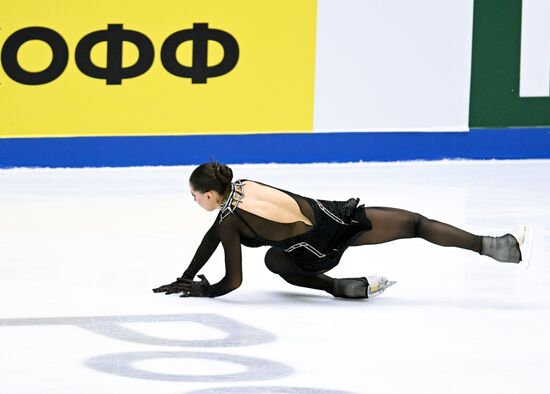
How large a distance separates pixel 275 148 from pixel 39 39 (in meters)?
2.07

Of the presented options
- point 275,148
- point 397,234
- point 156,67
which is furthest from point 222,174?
point 275,148

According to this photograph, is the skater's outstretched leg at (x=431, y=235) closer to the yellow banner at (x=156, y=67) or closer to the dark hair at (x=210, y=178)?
the dark hair at (x=210, y=178)

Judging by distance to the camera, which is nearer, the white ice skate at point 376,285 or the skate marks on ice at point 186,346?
the skate marks on ice at point 186,346

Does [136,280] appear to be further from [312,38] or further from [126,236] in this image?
[312,38]

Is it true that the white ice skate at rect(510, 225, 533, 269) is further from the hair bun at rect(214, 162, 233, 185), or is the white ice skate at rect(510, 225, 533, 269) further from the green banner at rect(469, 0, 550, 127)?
the green banner at rect(469, 0, 550, 127)

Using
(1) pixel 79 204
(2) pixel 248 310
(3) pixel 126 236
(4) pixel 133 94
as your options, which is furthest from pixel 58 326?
(4) pixel 133 94

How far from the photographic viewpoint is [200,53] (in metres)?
10.9

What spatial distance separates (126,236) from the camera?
772 cm

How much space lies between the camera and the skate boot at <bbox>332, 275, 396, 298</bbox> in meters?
6.08

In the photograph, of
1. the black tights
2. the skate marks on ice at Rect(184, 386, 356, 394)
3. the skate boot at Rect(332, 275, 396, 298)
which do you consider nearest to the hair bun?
the black tights

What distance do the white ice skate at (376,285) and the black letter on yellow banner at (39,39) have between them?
16.3 ft

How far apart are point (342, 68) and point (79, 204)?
3.29 metres

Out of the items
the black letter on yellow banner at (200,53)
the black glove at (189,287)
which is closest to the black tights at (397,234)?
the black glove at (189,287)

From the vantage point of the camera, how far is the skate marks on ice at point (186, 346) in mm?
4676
